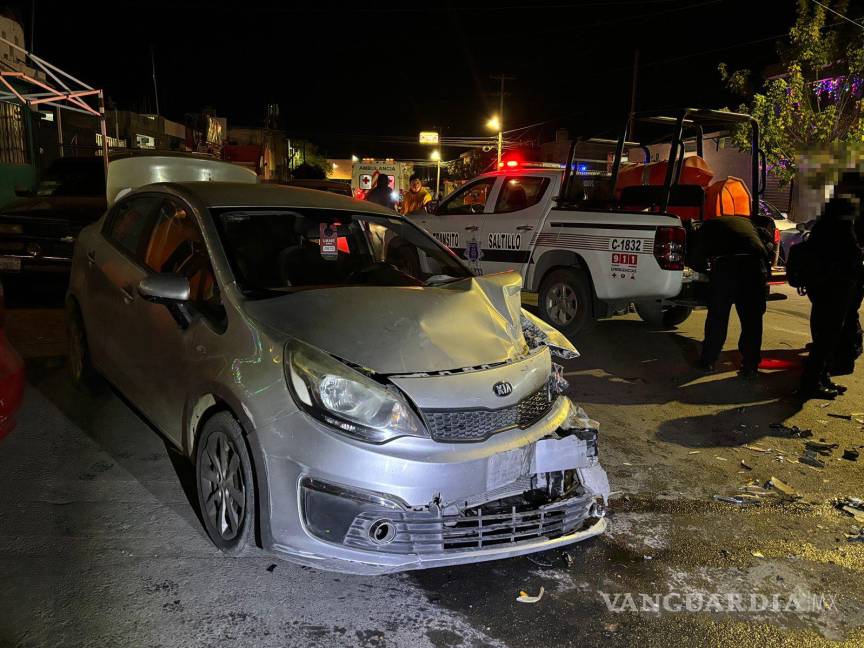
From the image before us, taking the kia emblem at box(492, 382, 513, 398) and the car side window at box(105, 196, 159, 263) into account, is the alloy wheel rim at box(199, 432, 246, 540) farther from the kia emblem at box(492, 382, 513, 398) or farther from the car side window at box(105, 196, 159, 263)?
the car side window at box(105, 196, 159, 263)

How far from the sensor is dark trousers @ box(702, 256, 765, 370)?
614cm

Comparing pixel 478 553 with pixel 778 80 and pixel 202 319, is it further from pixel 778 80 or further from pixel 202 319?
pixel 778 80

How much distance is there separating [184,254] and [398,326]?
152 centimetres

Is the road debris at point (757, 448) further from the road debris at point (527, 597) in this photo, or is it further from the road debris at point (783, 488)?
the road debris at point (527, 597)

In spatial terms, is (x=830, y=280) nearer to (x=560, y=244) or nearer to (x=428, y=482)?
(x=560, y=244)

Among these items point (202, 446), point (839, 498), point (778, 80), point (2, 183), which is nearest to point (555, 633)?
point (202, 446)

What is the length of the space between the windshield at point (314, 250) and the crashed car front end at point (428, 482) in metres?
0.99

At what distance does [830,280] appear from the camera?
223 inches

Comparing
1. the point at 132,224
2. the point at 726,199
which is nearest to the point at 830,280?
the point at 726,199

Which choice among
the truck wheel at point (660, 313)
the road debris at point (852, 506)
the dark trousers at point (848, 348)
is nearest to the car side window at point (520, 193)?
the truck wheel at point (660, 313)

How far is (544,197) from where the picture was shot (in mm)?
8133

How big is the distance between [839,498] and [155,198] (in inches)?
183

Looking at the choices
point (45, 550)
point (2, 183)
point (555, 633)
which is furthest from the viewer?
point (2, 183)

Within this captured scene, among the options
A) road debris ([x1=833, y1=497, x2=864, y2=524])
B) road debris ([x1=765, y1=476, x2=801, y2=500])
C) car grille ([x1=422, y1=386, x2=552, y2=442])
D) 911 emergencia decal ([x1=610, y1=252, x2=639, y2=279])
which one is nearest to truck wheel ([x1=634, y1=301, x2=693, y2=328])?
911 emergencia decal ([x1=610, y1=252, x2=639, y2=279])
